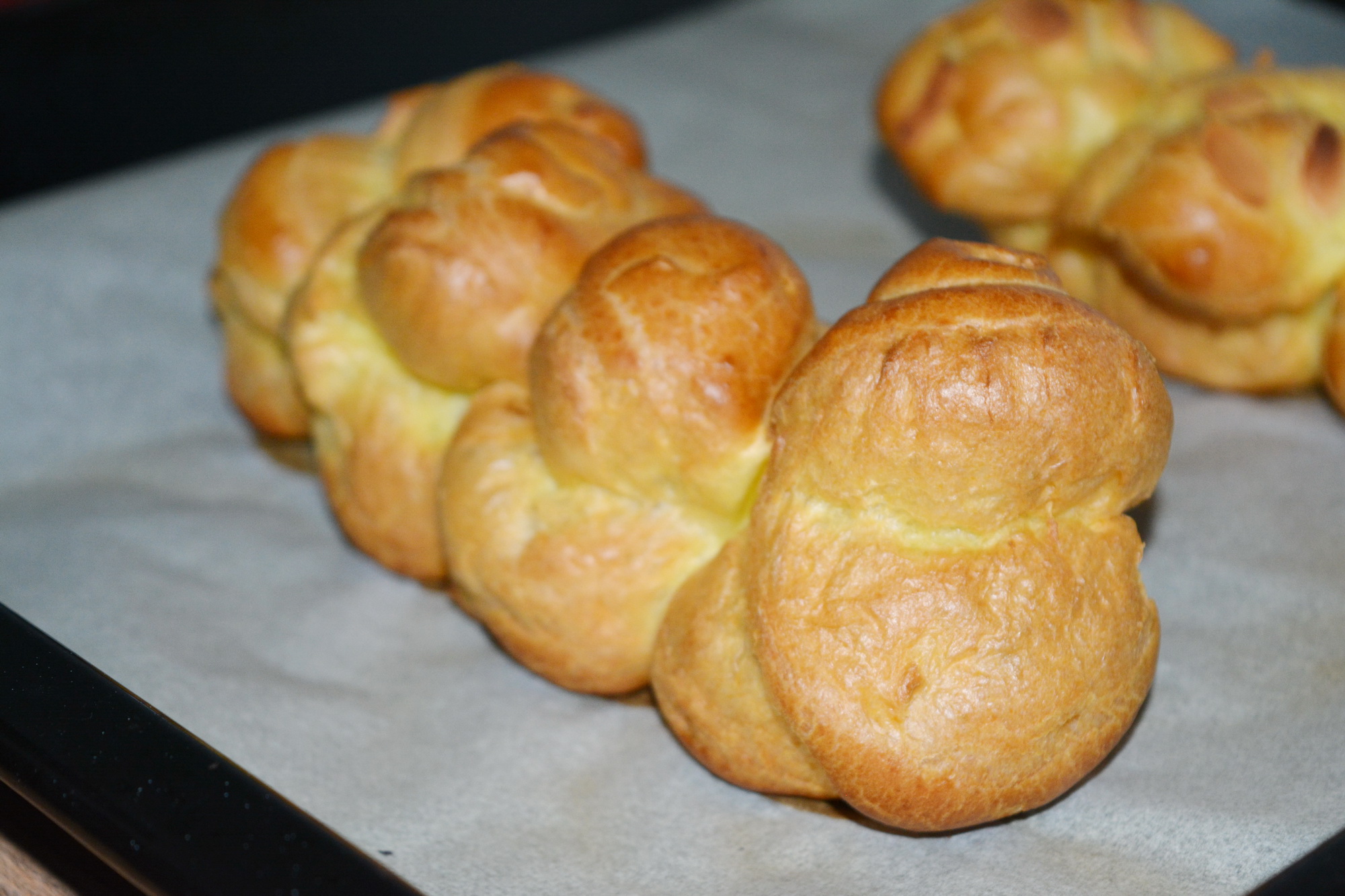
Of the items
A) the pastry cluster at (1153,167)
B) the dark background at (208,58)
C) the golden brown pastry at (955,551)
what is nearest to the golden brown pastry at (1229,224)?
the pastry cluster at (1153,167)

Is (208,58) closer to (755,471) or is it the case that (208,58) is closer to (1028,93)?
(1028,93)

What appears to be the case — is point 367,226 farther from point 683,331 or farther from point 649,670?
point 649,670

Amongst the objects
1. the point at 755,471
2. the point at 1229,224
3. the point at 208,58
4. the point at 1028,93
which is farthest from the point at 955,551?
the point at 208,58

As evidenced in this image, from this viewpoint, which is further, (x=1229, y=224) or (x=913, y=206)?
(x=913, y=206)

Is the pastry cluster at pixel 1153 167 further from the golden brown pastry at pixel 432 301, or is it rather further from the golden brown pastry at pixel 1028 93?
the golden brown pastry at pixel 432 301

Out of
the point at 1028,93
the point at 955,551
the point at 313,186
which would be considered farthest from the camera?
the point at 1028,93
